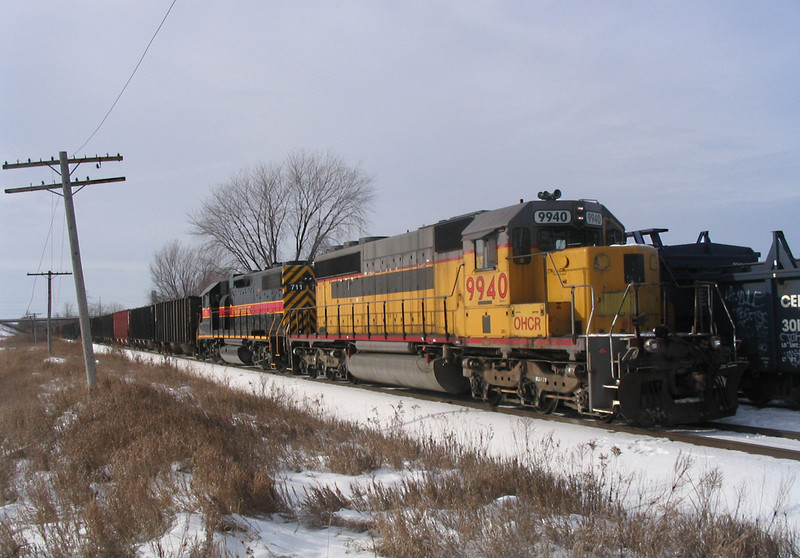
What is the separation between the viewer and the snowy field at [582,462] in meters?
4.61

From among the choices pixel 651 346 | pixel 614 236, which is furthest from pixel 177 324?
pixel 651 346

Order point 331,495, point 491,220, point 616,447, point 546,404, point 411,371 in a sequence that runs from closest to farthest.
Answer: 1. point 331,495
2. point 616,447
3. point 546,404
4. point 491,220
5. point 411,371

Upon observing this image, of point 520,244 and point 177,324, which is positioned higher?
point 520,244

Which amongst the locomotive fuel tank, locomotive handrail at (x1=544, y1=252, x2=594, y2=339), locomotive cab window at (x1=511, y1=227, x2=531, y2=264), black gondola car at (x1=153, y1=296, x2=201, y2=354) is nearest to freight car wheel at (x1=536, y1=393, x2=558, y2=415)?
locomotive handrail at (x1=544, y1=252, x2=594, y2=339)

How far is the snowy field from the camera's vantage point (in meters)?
4.61

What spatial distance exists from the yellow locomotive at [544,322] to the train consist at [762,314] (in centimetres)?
101

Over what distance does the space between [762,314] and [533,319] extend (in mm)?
4094

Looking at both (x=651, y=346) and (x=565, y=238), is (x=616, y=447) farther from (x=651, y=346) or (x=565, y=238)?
(x=565, y=238)

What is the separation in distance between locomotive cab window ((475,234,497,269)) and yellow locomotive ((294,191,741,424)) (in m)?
0.02

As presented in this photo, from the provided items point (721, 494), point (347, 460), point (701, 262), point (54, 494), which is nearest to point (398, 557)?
point (347, 460)

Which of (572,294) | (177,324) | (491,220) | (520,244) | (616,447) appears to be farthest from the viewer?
(177,324)

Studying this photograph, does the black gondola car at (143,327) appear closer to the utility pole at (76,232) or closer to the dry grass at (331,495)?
the utility pole at (76,232)

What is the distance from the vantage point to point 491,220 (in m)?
10.6

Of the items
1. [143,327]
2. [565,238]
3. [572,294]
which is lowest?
[143,327]
